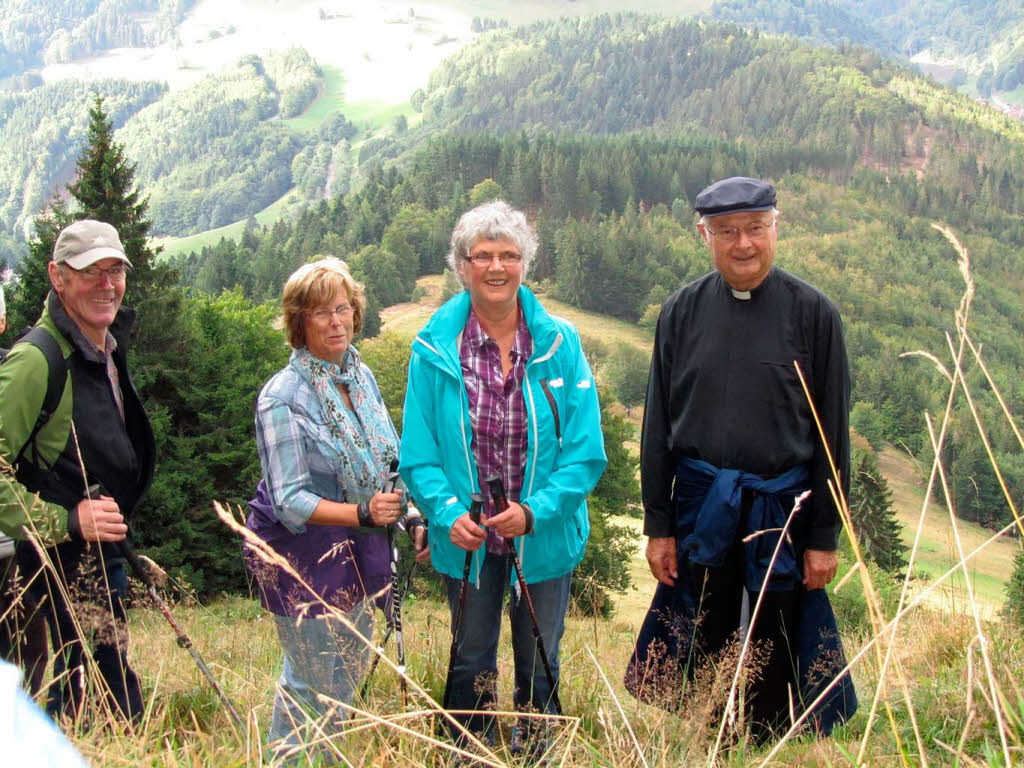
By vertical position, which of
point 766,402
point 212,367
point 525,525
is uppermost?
point 766,402

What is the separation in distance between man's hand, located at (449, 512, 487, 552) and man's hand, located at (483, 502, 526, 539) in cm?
4

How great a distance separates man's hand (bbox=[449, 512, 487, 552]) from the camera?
2857 millimetres

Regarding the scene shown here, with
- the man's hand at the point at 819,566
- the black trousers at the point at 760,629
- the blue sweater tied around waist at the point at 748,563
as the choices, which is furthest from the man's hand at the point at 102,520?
the man's hand at the point at 819,566

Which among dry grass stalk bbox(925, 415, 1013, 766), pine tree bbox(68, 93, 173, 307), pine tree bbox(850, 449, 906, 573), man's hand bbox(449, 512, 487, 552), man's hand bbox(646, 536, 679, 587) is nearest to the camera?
dry grass stalk bbox(925, 415, 1013, 766)

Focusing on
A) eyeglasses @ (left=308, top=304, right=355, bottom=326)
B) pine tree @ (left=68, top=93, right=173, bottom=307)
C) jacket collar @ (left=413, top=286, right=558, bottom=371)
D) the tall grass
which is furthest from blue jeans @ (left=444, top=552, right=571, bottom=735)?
pine tree @ (left=68, top=93, right=173, bottom=307)

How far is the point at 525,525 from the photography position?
9.49 ft

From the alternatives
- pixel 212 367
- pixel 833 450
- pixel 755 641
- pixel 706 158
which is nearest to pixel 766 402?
pixel 833 450

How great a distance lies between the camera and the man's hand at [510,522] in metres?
2.82

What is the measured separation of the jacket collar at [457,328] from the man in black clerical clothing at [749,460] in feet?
1.45

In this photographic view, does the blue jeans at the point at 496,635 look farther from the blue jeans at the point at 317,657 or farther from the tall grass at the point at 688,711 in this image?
the blue jeans at the point at 317,657

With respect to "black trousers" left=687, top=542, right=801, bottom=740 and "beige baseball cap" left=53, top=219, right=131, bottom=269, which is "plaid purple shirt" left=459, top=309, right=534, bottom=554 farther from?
"beige baseball cap" left=53, top=219, right=131, bottom=269

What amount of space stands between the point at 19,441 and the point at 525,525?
1.62 m

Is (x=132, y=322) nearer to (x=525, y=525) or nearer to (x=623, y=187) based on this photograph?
(x=525, y=525)

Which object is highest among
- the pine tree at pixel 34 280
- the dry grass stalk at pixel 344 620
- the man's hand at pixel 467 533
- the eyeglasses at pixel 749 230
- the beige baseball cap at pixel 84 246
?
the beige baseball cap at pixel 84 246
